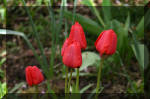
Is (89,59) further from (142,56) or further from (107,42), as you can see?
(107,42)

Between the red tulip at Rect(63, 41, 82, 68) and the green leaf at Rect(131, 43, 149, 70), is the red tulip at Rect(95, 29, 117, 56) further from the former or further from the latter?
the green leaf at Rect(131, 43, 149, 70)

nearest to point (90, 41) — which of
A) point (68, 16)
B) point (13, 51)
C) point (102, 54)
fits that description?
point (68, 16)

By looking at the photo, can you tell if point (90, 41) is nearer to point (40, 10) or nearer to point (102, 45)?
point (40, 10)

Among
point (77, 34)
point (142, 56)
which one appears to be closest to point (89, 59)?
point (142, 56)

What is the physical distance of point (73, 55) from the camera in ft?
3.15

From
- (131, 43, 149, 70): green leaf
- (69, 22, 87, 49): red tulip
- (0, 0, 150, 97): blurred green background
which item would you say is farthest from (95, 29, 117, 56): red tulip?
(131, 43, 149, 70): green leaf

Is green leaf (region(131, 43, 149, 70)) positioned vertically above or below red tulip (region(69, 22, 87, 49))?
below

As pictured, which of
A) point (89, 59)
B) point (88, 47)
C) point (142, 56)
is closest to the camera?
point (142, 56)

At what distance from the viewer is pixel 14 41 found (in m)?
2.64

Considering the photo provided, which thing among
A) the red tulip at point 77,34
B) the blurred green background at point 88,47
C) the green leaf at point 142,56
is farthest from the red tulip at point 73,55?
the green leaf at point 142,56

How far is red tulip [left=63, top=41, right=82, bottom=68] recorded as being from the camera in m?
0.95

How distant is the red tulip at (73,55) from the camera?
3.13 feet

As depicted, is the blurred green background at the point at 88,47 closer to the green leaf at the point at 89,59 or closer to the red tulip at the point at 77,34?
the green leaf at the point at 89,59

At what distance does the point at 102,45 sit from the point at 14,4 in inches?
91.4
